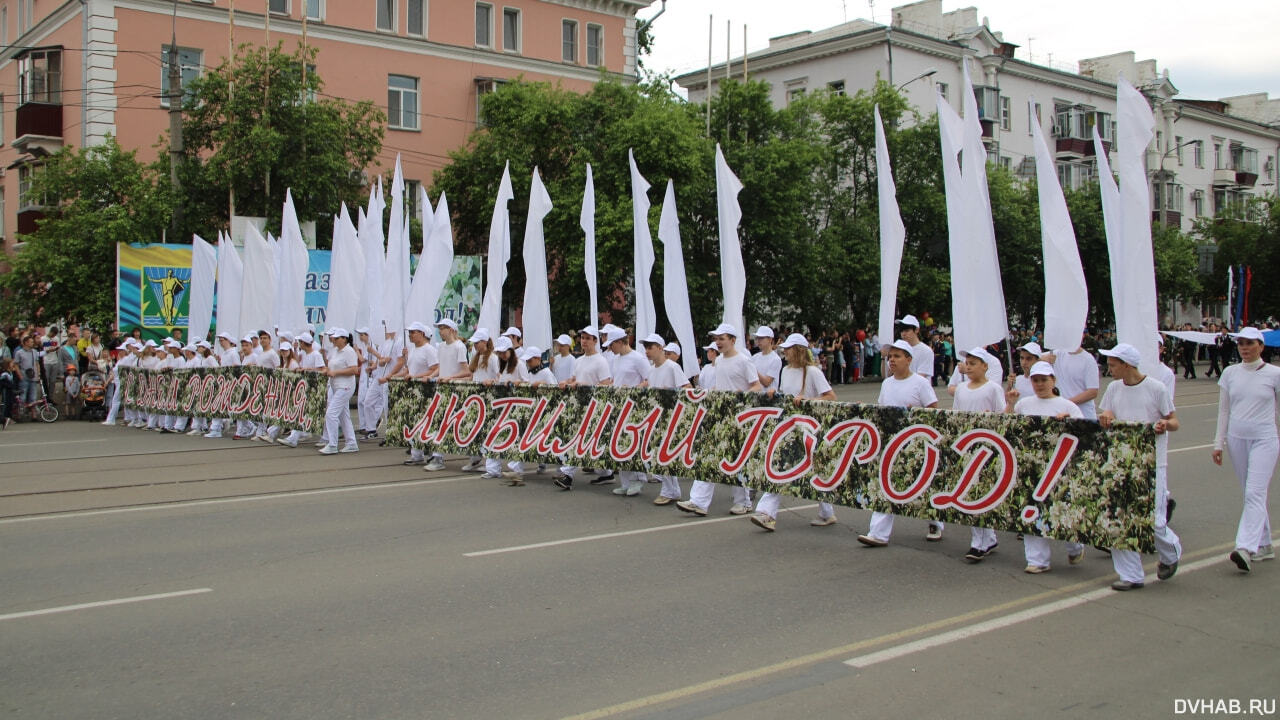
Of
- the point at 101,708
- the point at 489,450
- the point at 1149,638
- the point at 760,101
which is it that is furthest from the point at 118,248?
the point at 1149,638

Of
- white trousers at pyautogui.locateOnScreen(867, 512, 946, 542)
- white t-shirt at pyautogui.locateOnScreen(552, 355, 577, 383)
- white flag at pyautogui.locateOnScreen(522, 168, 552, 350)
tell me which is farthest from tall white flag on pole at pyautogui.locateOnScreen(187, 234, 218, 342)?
white trousers at pyautogui.locateOnScreen(867, 512, 946, 542)

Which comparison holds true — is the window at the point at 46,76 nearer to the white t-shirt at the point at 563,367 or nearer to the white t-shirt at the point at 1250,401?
the white t-shirt at the point at 563,367

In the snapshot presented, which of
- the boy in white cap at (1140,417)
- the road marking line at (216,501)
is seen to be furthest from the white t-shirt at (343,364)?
the boy in white cap at (1140,417)

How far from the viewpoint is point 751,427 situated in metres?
9.61

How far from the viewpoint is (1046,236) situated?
8.50m

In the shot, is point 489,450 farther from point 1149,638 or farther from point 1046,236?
point 1149,638

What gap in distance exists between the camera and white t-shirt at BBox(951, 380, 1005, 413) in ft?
27.0

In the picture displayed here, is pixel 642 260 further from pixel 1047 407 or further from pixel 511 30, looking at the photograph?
pixel 511 30

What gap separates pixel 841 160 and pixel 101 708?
36.8 meters

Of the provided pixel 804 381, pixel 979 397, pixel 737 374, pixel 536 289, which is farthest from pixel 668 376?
pixel 979 397

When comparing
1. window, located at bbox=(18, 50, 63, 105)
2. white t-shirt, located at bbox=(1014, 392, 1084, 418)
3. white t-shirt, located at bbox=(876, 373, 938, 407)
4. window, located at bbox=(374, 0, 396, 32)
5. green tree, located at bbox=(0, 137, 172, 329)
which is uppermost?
window, located at bbox=(374, 0, 396, 32)

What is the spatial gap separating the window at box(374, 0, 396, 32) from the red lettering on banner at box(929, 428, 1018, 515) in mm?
32814

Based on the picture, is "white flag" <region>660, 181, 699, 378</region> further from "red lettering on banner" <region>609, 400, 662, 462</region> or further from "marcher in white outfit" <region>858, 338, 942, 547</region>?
"marcher in white outfit" <region>858, 338, 942, 547</region>

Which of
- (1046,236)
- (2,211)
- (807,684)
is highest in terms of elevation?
(2,211)
